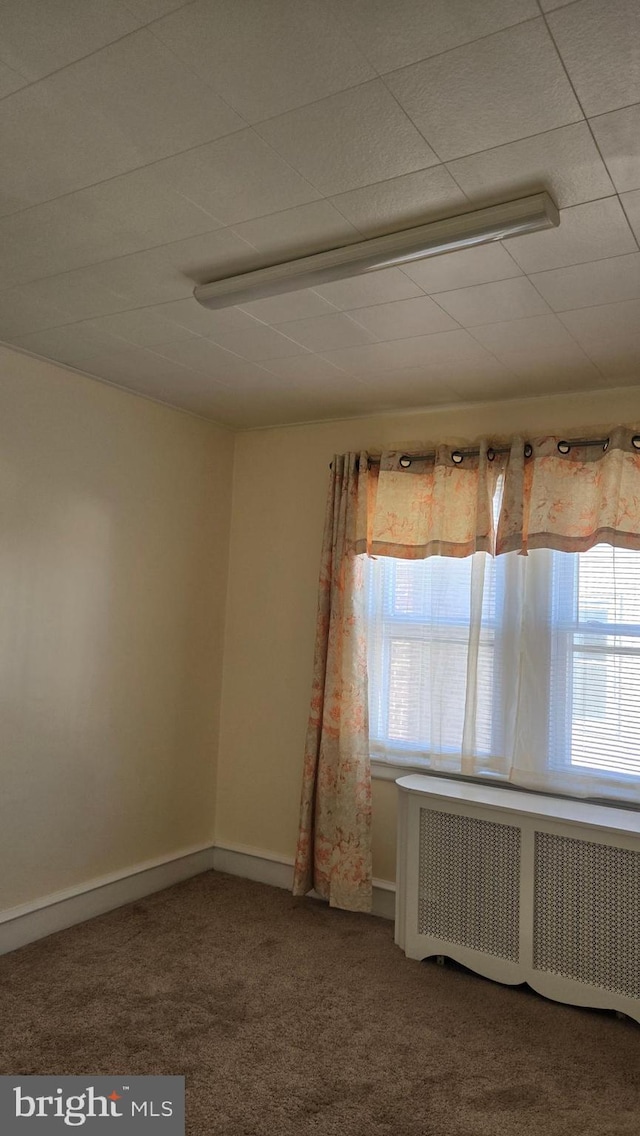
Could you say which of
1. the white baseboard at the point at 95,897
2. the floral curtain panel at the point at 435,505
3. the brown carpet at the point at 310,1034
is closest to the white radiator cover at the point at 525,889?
the brown carpet at the point at 310,1034

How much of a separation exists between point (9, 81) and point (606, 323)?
204 centimetres

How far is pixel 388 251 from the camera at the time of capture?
2.16m

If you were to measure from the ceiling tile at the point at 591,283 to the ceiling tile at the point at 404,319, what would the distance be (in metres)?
0.38

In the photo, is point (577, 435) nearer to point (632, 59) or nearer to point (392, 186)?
point (392, 186)

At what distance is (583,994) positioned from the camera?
2.88 meters

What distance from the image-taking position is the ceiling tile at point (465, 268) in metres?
2.22

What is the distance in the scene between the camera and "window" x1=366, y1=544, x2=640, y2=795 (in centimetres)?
334

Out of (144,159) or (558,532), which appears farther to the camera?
(558,532)

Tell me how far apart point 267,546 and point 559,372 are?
6.36 ft

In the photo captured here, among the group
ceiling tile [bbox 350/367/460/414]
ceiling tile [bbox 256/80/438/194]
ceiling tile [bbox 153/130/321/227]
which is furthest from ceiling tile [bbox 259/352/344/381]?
ceiling tile [bbox 256/80/438/194]

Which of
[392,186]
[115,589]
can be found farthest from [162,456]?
[392,186]

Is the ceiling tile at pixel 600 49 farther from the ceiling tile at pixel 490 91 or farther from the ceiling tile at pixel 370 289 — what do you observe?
the ceiling tile at pixel 370 289

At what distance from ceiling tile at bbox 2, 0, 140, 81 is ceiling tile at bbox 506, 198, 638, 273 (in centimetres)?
113

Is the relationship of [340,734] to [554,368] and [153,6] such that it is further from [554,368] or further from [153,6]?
[153,6]
